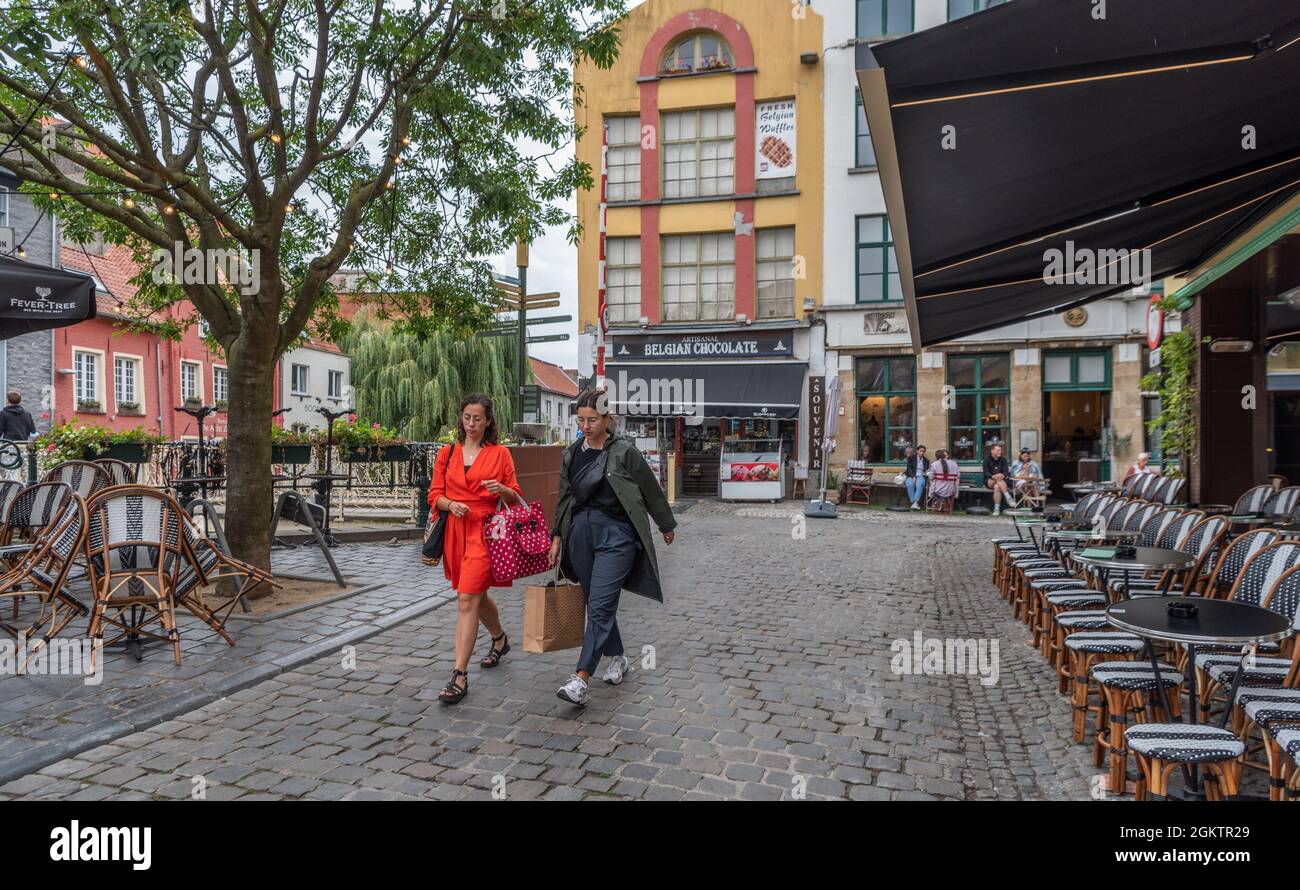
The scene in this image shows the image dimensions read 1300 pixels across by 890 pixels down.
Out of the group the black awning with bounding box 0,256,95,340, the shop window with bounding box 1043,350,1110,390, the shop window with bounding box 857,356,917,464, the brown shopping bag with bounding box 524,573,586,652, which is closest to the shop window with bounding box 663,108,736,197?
the shop window with bounding box 857,356,917,464

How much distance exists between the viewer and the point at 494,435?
5094 millimetres

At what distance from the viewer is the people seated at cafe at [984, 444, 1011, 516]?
17797 millimetres

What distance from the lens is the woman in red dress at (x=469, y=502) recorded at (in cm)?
472

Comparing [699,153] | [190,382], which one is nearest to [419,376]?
[190,382]

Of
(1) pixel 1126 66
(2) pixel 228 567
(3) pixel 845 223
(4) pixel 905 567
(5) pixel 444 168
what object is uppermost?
(3) pixel 845 223

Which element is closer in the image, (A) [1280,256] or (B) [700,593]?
(A) [1280,256]

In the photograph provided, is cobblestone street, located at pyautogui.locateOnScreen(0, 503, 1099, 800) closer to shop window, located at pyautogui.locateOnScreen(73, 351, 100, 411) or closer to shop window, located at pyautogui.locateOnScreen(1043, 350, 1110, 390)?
shop window, located at pyautogui.locateOnScreen(1043, 350, 1110, 390)

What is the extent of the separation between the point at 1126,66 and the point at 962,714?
3.46 metres

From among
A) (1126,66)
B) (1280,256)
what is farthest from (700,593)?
(1280,256)

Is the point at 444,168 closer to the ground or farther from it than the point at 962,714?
farther from it

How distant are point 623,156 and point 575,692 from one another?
22014 mm

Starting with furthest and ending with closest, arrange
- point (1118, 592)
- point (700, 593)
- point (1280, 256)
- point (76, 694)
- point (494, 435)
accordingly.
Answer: point (700, 593), point (1280, 256), point (1118, 592), point (494, 435), point (76, 694)

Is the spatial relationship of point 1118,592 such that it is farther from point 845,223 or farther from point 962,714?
point 845,223

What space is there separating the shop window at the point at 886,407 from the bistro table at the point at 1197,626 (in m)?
18.0
